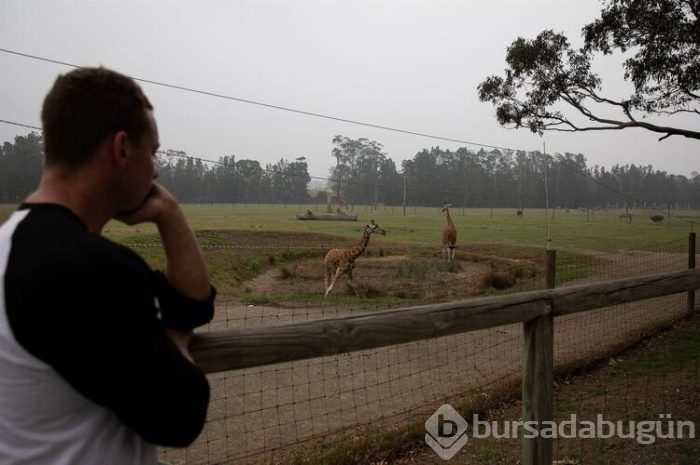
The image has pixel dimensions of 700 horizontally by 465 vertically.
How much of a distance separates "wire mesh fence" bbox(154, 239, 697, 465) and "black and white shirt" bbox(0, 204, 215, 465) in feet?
7.90

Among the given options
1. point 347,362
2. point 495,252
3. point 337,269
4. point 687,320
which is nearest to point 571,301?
point 347,362

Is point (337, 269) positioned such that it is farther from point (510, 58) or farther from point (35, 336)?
point (35, 336)

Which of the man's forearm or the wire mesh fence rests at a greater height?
the man's forearm

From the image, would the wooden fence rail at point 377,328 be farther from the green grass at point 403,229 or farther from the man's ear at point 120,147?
the green grass at point 403,229

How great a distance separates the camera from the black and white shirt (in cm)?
96

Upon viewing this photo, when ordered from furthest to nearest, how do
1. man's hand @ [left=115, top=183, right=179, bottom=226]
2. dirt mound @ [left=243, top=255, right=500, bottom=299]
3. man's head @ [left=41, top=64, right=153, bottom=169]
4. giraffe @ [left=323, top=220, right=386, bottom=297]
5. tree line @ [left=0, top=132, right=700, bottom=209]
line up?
1. tree line @ [left=0, top=132, right=700, bottom=209]
2. giraffe @ [left=323, top=220, right=386, bottom=297]
3. dirt mound @ [left=243, top=255, right=500, bottom=299]
4. man's hand @ [left=115, top=183, right=179, bottom=226]
5. man's head @ [left=41, top=64, right=153, bottom=169]

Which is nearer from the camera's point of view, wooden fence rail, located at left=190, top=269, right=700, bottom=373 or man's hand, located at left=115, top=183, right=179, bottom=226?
man's hand, located at left=115, top=183, right=179, bottom=226

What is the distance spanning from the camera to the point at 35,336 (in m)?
0.97

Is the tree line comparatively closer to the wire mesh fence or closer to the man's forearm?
the wire mesh fence

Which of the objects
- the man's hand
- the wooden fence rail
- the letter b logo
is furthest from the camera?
the letter b logo

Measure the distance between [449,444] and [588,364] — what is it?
3.01 m

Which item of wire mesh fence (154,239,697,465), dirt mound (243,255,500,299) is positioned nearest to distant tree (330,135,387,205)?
dirt mound (243,255,500,299)

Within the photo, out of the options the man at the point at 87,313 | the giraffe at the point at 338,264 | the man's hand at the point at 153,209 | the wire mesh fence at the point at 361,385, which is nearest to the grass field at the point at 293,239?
the giraffe at the point at 338,264

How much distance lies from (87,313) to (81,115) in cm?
41
